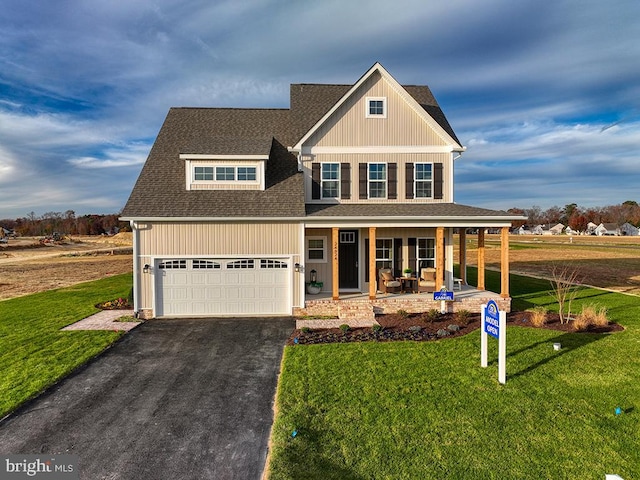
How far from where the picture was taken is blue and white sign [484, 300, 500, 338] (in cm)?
783

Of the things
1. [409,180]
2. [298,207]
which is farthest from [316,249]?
[409,180]

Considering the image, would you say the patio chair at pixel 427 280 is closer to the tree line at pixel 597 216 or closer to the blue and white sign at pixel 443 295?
the blue and white sign at pixel 443 295

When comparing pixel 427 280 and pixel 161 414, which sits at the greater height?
pixel 427 280

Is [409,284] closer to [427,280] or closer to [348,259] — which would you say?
[427,280]

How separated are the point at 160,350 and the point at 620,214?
159 meters

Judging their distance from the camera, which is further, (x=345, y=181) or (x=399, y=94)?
(x=345, y=181)

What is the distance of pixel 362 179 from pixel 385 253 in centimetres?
336

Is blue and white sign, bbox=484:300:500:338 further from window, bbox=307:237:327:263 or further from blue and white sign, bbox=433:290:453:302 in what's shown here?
window, bbox=307:237:327:263

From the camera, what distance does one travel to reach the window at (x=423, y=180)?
15.3m

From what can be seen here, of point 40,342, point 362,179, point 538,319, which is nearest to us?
point 40,342

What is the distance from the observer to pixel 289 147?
50.4 feet

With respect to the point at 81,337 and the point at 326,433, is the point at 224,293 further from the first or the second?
the point at 326,433

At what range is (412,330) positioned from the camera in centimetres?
1094

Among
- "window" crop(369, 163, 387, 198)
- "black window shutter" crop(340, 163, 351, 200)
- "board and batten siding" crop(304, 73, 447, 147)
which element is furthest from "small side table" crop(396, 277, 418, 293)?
"board and batten siding" crop(304, 73, 447, 147)
